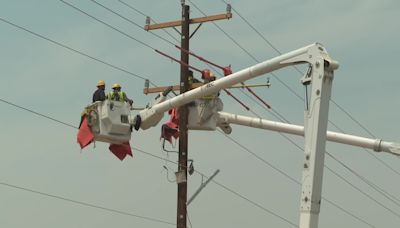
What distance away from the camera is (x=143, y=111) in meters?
25.7

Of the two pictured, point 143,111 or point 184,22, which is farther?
point 184,22

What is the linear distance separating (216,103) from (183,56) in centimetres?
176

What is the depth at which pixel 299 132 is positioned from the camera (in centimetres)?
2698

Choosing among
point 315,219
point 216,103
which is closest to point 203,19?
point 216,103

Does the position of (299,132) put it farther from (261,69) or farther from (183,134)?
(261,69)

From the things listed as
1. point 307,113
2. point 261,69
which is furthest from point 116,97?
point 307,113

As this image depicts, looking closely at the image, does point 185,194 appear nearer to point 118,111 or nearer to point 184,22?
point 118,111

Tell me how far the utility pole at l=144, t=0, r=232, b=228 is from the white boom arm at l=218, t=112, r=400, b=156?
1.55 meters

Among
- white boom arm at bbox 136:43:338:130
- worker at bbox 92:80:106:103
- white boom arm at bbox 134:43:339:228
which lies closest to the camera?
white boom arm at bbox 134:43:339:228

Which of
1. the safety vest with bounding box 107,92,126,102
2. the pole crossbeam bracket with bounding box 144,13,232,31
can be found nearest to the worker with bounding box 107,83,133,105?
the safety vest with bounding box 107,92,126,102

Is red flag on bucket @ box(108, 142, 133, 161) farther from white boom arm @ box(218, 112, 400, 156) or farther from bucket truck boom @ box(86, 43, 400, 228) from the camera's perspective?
white boom arm @ box(218, 112, 400, 156)

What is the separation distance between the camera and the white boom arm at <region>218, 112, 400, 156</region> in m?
26.9

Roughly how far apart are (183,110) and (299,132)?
3.62 m

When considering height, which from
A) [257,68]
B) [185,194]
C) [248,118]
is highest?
[257,68]
